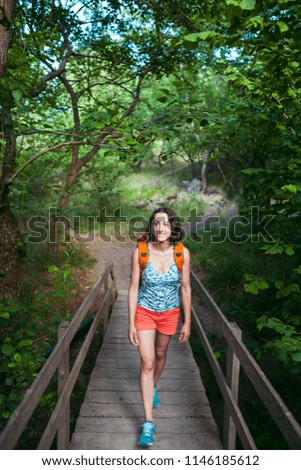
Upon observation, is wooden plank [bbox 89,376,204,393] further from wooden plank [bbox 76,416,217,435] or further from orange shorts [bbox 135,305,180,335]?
orange shorts [bbox 135,305,180,335]

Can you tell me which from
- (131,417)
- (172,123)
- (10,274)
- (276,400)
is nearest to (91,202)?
(10,274)

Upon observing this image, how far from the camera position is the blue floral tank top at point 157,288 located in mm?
3363

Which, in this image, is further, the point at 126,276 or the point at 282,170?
the point at 126,276

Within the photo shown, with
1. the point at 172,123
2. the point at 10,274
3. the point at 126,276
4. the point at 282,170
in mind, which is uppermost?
the point at 172,123

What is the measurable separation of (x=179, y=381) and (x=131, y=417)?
98 centimetres

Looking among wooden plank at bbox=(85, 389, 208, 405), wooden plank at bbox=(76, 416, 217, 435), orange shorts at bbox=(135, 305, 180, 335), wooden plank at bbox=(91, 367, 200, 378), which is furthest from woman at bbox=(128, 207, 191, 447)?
wooden plank at bbox=(91, 367, 200, 378)

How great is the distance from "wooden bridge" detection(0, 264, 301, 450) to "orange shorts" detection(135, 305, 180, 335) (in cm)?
52

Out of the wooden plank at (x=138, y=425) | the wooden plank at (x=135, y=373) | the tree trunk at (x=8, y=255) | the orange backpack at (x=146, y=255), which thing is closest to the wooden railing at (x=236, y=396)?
the wooden plank at (x=138, y=425)

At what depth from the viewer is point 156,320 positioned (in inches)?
135

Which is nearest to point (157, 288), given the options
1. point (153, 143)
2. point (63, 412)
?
point (63, 412)

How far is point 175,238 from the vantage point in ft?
11.5

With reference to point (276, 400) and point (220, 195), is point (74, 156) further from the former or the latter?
point (220, 195)

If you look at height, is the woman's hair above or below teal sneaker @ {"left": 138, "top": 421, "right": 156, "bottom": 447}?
above

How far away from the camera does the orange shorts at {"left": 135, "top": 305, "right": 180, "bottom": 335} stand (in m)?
3.37
